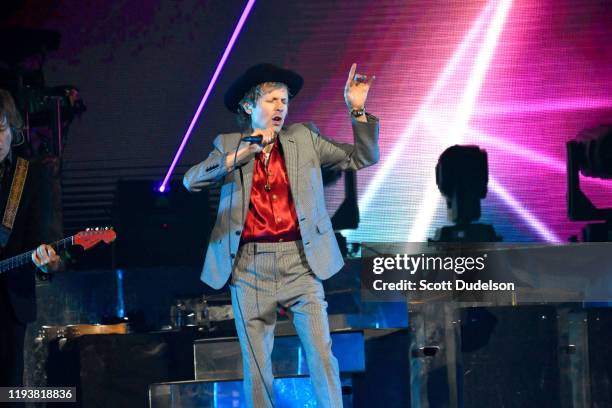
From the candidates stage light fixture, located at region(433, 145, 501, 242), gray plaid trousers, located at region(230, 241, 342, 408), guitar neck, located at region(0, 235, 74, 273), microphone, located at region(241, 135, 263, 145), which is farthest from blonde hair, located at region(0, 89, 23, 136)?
stage light fixture, located at region(433, 145, 501, 242)

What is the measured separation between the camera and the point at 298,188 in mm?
4297

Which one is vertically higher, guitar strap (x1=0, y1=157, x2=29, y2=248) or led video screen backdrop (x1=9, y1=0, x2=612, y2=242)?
led video screen backdrop (x1=9, y1=0, x2=612, y2=242)

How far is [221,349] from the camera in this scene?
502 cm

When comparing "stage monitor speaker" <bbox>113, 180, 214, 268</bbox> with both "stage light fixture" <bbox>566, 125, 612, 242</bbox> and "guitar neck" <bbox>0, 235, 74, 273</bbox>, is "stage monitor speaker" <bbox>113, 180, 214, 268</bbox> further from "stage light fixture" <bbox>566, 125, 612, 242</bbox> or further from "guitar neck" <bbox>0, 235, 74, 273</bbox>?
"stage light fixture" <bbox>566, 125, 612, 242</bbox>

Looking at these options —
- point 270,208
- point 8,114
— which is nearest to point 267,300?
point 270,208

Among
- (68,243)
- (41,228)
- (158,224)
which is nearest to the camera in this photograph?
(41,228)

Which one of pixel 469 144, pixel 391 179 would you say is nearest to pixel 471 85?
pixel 469 144

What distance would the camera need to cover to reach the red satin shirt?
429cm

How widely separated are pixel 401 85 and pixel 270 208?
1.91 m

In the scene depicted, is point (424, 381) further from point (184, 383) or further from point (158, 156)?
point (158, 156)

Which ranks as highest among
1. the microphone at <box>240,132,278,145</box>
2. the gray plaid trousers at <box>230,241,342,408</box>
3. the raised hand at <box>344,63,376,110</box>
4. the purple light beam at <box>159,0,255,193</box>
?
the purple light beam at <box>159,0,255,193</box>

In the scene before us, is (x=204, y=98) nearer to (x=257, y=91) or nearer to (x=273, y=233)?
(x=257, y=91)

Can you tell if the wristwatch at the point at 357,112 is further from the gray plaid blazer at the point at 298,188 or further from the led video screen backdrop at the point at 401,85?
the led video screen backdrop at the point at 401,85

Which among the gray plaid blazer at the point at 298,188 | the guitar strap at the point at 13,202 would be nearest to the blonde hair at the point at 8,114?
the guitar strap at the point at 13,202
